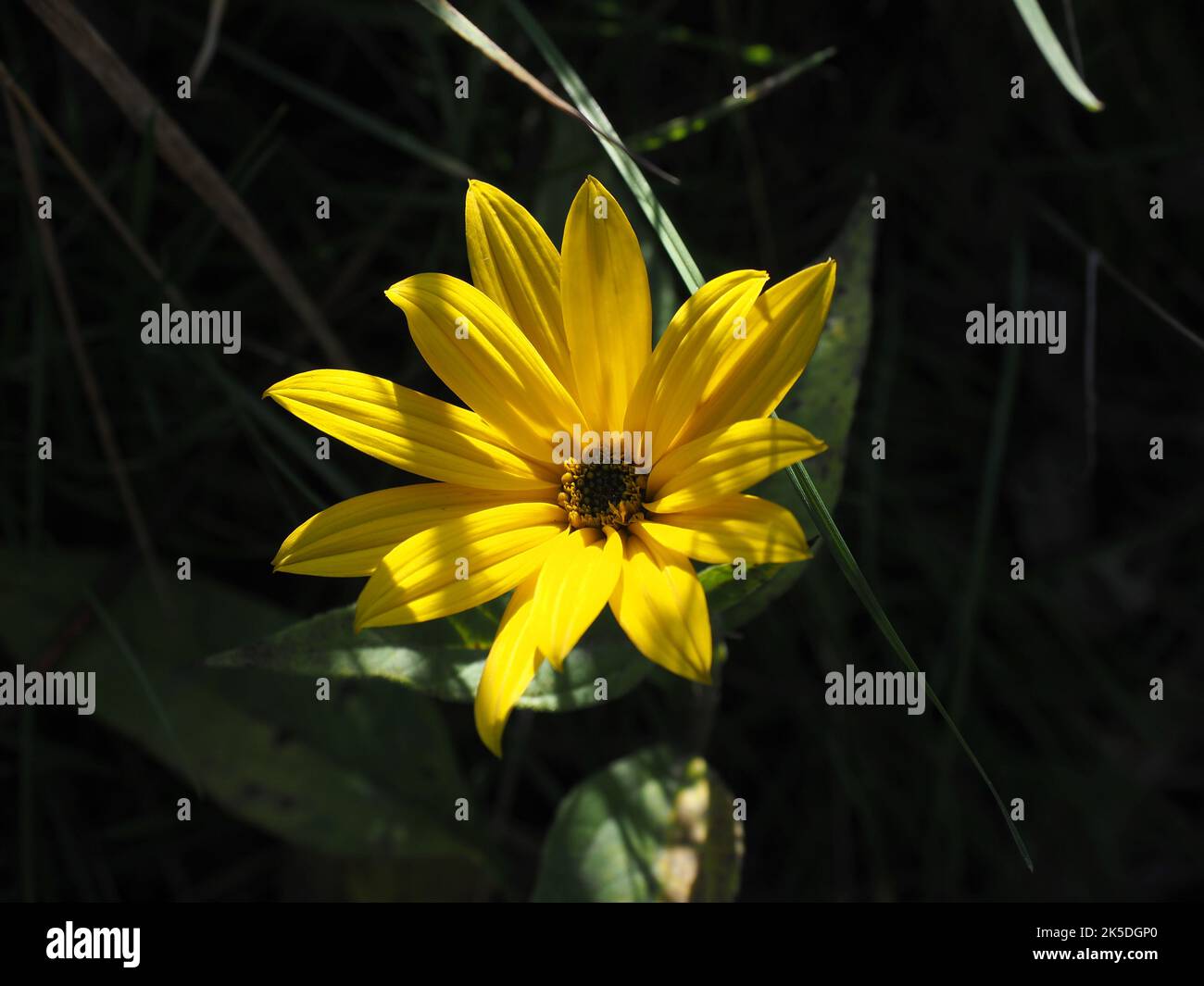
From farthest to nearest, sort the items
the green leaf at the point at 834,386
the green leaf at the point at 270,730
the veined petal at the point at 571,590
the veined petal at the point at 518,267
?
the green leaf at the point at 270,730, the green leaf at the point at 834,386, the veined petal at the point at 518,267, the veined petal at the point at 571,590

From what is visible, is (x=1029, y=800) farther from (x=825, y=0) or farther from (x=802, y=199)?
(x=825, y=0)

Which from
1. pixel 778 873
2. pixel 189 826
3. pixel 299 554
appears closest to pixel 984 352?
pixel 778 873

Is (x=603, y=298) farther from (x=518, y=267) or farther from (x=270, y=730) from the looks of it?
(x=270, y=730)

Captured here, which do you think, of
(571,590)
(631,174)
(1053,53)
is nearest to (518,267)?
(631,174)

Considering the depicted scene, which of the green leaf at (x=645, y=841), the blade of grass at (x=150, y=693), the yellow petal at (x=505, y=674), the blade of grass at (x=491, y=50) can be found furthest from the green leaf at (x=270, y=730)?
the blade of grass at (x=491, y=50)

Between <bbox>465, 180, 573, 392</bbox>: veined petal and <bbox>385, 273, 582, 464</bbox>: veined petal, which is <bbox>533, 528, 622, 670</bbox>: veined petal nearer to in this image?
<bbox>385, 273, 582, 464</bbox>: veined petal

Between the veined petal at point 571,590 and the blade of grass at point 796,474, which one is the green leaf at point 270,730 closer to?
A: the veined petal at point 571,590
